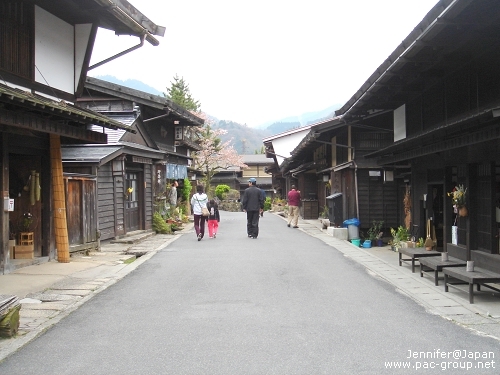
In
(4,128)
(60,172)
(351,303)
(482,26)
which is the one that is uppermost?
(482,26)

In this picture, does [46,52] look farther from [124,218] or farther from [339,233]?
[339,233]

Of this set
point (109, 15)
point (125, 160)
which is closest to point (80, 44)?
point (109, 15)

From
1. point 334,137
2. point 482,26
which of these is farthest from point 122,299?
point 334,137

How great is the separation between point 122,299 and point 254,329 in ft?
9.57

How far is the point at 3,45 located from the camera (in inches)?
377

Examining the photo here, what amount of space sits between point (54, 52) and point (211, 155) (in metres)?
44.7

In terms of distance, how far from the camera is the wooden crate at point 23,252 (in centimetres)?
1151

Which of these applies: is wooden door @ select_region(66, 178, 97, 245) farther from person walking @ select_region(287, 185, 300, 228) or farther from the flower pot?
person walking @ select_region(287, 185, 300, 228)

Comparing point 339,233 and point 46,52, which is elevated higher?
point 46,52

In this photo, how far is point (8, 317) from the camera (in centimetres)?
605

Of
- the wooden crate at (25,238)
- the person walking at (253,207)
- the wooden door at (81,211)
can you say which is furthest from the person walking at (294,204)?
the wooden crate at (25,238)

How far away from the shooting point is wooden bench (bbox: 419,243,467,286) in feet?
30.9

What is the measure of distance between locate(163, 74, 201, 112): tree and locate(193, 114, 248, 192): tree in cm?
252

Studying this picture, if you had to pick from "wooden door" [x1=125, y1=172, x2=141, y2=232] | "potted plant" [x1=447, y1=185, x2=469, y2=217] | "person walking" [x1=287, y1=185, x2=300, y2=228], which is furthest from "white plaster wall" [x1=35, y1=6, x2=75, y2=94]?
"person walking" [x1=287, y1=185, x2=300, y2=228]
